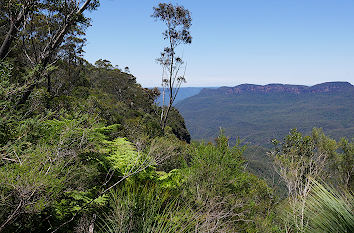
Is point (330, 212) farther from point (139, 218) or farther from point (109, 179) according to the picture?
point (109, 179)

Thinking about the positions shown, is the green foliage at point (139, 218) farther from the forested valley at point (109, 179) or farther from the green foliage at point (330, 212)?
the green foliage at point (330, 212)

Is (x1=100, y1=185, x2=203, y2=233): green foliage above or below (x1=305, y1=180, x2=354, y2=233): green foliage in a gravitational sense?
below

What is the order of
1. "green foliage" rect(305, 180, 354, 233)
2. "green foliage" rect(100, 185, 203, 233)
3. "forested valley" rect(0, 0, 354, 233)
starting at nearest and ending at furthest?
"green foliage" rect(305, 180, 354, 233) → "forested valley" rect(0, 0, 354, 233) → "green foliage" rect(100, 185, 203, 233)

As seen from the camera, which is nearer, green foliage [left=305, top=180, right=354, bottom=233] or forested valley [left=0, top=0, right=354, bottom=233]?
green foliage [left=305, top=180, right=354, bottom=233]

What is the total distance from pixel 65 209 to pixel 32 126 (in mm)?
1584

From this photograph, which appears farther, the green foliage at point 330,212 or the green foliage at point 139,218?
the green foliage at point 139,218

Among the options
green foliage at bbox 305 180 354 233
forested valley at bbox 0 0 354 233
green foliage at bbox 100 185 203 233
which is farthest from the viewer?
green foliage at bbox 100 185 203 233

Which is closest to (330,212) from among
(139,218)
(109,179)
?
(139,218)

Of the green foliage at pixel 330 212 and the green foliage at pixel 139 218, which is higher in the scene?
the green foliage at pixel 330 212

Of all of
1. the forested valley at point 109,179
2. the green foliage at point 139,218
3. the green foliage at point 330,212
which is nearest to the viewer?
the green foliage at point 330,212

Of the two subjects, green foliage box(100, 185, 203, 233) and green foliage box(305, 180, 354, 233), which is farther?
green foliage box(100, 185, 203, 233)

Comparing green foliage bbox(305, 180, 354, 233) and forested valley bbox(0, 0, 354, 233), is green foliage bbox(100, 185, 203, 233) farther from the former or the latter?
green foliage bbox(305, 180, 354, 233)

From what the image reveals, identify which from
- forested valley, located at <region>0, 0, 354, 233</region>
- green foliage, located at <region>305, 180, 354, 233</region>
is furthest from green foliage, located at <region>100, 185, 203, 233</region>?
green foliage, located at <region>305, 180, 354, 233</region>

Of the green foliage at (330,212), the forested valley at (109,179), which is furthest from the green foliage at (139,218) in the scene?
the green foliage at (330,212)
